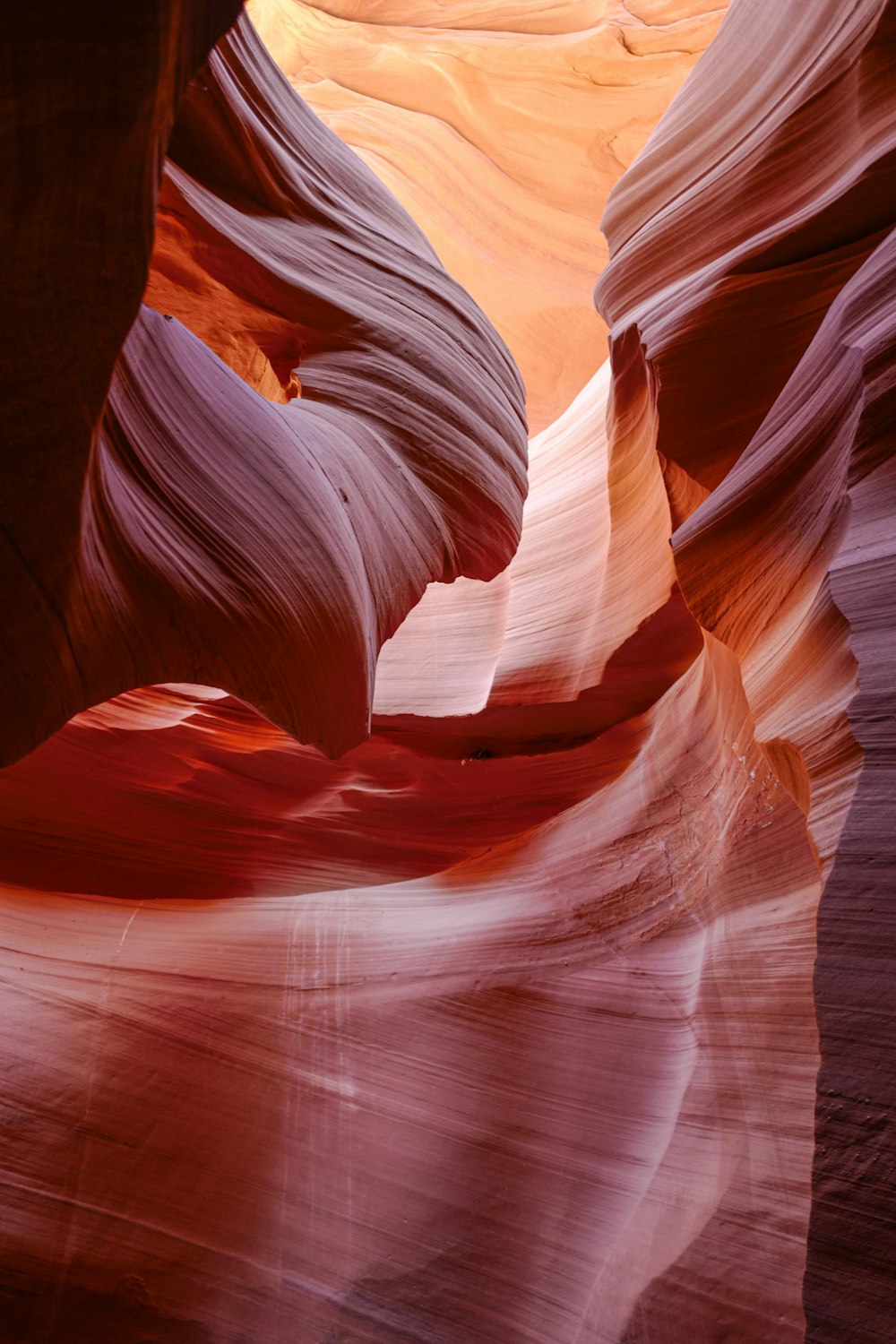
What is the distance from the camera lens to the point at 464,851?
3.78 meters

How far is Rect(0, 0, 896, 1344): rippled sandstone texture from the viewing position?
6.05ft

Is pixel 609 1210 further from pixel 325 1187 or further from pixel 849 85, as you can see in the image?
pixel 849 85

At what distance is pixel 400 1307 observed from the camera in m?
2.46

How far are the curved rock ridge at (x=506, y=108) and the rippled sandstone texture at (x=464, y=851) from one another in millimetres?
3090

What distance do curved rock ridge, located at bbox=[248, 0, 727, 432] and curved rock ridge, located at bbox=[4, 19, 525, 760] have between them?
3550 mm

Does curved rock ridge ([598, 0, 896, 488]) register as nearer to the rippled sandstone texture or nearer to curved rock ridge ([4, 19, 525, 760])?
the rippled sandstone texture

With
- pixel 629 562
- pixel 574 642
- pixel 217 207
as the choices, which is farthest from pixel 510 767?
pixel 217 207

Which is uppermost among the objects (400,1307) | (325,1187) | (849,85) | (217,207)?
(849,85)

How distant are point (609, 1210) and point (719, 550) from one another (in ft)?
5.50

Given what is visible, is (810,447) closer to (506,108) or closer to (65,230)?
(65,230)

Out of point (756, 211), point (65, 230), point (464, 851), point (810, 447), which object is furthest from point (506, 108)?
point (65, 230)

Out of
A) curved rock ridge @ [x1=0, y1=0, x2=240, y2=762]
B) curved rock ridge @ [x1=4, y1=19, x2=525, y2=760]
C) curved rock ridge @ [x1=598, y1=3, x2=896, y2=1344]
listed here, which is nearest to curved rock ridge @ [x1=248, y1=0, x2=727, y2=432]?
curved rock ridge @ [x1=598, y1=3, x2=896, y2=1344]

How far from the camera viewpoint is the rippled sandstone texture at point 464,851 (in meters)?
1.84

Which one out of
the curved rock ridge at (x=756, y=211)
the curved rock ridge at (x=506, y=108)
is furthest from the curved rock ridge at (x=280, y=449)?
the curved rock ridge at (x=506, y=108)
